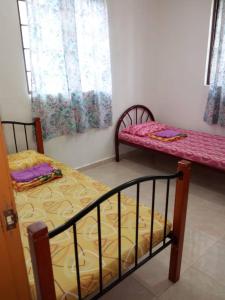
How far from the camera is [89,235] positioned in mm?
1460

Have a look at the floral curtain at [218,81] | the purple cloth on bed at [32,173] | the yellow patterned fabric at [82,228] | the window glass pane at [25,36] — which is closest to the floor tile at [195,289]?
the yellow patterned fabric at [82,228]

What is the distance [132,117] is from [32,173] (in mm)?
2186

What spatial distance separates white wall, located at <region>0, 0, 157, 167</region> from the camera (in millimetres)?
2570

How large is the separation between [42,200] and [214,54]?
111 inches

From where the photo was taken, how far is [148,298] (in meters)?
1.58

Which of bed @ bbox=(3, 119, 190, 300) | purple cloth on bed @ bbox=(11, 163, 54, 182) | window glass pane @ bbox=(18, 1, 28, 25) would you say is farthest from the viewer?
window glass pane @ bbox=(18, 1, 28, 25)

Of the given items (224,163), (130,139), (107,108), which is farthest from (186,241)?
(107,108)

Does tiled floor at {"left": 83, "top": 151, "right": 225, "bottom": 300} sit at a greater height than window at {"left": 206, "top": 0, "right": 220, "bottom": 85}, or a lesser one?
lesser

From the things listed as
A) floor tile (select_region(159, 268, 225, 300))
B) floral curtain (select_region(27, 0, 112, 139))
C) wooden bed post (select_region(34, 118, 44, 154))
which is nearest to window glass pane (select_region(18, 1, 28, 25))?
floral curtain (select_region(27, 0, 112, 139))

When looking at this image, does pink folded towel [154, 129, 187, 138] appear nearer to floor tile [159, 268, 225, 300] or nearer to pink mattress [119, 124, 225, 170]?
pink mattress [119, 124, 225, 170]

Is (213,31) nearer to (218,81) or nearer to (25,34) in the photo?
(218,81)

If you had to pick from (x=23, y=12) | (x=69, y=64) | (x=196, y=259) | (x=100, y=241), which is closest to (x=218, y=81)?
(x=69, y=64)

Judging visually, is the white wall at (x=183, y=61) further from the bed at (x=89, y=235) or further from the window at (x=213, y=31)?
the bed at (x=89, y=235)

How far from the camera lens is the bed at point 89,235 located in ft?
3.29
